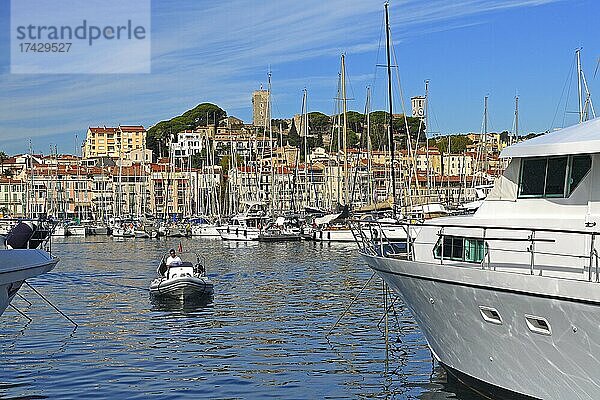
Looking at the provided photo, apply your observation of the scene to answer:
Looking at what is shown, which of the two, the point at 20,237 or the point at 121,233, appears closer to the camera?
the point at 20,237

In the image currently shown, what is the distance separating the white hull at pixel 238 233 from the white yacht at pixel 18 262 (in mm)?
59438

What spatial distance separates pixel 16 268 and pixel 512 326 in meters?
11.5

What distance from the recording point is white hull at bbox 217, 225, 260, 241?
275ft

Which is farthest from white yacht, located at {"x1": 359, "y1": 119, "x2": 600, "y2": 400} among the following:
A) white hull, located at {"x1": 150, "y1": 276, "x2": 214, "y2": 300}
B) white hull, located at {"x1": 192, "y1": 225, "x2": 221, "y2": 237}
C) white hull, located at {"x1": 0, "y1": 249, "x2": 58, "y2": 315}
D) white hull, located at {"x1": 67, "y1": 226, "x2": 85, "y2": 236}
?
white hull, located at {"x1": 67, "y1": 226, "x2": 85, "y2": 236}

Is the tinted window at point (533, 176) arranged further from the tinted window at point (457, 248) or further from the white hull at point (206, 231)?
the white hull at point (206, 231)

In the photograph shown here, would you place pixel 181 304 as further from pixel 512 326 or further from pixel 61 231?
pixel 61 231

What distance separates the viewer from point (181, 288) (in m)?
32.0

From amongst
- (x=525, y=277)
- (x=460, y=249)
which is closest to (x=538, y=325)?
(x=525, y=277)

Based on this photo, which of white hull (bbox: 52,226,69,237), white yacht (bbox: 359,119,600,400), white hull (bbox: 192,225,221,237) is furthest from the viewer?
white hull (bbox: 52,226,69,237)

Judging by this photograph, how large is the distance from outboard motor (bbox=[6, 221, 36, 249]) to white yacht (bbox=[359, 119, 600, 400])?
36.9 feet

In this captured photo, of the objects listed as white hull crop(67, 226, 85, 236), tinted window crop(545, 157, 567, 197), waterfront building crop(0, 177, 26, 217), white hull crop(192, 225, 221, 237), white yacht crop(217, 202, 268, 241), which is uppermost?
tinted window crop(545, 157, 567, 197)

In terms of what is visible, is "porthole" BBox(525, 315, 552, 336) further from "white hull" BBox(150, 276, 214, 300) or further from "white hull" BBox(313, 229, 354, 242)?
"white hull" BBox(313, 229, 354, 242)

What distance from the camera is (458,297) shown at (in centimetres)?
1448

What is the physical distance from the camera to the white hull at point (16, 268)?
19859 millimetres
